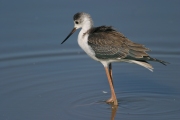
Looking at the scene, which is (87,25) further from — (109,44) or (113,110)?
(113,110)

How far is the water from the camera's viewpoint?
9414 mm

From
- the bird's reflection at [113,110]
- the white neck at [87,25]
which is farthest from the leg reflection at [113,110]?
the white neck at [87,25]

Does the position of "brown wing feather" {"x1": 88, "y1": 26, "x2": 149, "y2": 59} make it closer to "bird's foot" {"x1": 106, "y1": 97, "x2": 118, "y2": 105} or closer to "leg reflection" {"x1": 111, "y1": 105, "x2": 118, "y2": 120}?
"bird's foot" {"x1": 106, "y1": 97, "x2": 118, "y2": 105}

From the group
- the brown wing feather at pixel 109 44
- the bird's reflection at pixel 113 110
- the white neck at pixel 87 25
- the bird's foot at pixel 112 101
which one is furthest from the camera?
the white neck at pixel 87 25

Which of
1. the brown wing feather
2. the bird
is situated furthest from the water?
the brown wing feather

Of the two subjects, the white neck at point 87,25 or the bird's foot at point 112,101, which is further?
the white neck at point 87,25

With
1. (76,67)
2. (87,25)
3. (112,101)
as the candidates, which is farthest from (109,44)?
(76,67)

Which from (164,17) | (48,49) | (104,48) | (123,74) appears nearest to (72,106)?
(104,48)

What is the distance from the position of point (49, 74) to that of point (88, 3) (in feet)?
9.96

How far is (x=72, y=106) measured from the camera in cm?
950

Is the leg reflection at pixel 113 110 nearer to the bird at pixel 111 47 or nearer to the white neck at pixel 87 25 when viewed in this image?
the bird at pixel 111 47

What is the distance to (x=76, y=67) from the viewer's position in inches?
441

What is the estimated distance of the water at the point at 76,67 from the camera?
9414 mm

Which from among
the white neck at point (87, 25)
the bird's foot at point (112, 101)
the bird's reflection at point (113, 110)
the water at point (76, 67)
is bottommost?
the bird's reflection at point (113, 110)
